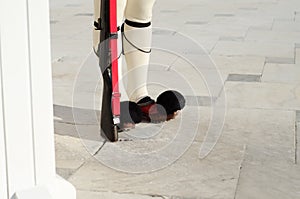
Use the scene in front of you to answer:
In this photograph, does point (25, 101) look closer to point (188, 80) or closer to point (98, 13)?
point (98, 13)

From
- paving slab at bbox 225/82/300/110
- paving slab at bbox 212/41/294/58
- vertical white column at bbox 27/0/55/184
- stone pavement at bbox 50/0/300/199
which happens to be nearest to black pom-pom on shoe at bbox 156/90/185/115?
stone pavement at bbox 50/0/300/199

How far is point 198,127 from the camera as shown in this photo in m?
3.34

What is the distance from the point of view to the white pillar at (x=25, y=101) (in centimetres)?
193

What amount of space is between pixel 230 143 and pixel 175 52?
8.11ft

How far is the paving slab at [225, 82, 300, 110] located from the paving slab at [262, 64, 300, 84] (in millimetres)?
141

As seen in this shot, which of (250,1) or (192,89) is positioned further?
(250,1)

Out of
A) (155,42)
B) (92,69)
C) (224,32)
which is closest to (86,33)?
(155,42)

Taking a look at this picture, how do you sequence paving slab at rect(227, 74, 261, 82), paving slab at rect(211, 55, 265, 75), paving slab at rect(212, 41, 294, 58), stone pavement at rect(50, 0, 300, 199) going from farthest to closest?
1. paving slab at rect(212, 41, 294, 58)
2. paving slab at rect(211, 55, 265, 75)
3. paving slab at rect(227, 74, 261, 82)
4. stone pavement at rect(50, 0, 300, 199)

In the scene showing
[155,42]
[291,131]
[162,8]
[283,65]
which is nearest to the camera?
[291,131]

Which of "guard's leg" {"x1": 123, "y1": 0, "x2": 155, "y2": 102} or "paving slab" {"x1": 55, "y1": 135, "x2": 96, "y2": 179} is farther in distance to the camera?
"guard's leg" {"x1": 123, "y1": 0, "x2": 155, "y2": 102}

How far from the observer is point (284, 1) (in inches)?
404

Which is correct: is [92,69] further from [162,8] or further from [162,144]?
[162,8]

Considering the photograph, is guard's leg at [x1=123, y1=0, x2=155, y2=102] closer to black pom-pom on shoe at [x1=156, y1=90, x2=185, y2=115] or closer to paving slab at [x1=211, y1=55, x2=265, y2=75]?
black pom-pom on shoe at [x1=156, y1=90, x2=185, y2=115]

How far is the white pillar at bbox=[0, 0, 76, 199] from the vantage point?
1928 millimetres
